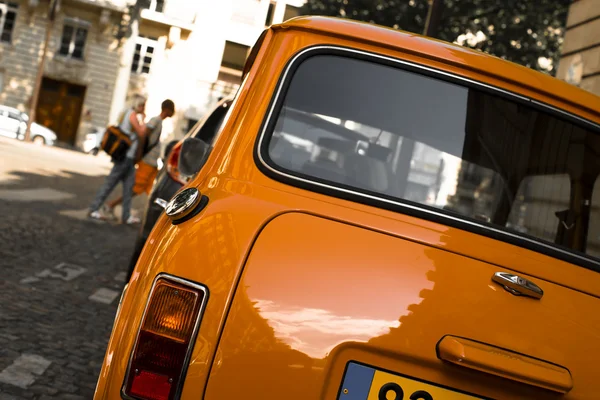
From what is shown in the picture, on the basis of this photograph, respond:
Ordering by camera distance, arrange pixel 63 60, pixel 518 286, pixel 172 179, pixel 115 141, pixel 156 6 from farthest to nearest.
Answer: pixel 156 6
pixel 63 60
pixel 115 141
pixel 172 179
pixel 518 286

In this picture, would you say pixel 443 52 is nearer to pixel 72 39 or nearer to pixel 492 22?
pixel 492 22

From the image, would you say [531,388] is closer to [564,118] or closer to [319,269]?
[319,269]

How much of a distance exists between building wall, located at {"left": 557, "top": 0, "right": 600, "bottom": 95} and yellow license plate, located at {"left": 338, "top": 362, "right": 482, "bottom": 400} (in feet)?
37.3

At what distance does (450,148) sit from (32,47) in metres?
44.1

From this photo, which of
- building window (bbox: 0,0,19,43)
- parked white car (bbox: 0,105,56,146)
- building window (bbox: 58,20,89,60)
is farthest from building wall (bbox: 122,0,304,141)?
parked white car (bbox: 0,105,56,146)

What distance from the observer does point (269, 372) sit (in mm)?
2285

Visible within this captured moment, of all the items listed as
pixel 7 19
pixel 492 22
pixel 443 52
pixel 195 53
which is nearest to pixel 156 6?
pixel 195 53

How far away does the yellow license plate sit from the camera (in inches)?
91.0

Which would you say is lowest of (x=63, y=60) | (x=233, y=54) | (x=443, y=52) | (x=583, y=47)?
(x=443, y=52)

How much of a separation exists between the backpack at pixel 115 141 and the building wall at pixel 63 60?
1304 inches

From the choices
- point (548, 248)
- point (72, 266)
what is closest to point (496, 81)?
point (548, 248)

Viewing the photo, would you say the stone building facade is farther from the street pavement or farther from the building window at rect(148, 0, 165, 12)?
the street pavement

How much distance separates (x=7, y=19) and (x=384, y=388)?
45556mm

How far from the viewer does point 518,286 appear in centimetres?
243
